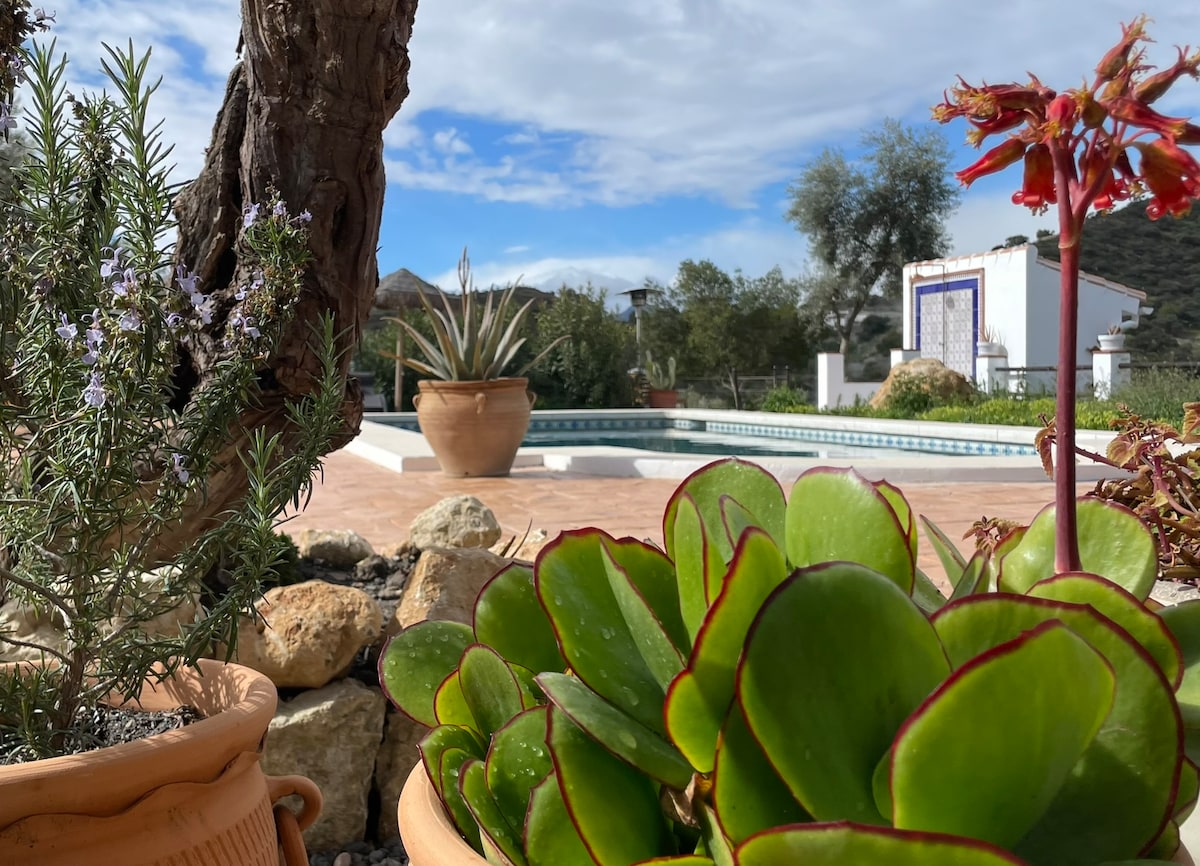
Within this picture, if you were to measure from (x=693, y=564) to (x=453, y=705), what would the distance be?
0.65 ft

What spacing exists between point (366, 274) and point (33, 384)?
0.80m

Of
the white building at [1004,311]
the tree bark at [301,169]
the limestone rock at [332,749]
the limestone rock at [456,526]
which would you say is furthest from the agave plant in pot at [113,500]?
the white building at [1004,311]

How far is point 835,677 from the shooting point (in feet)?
1.20

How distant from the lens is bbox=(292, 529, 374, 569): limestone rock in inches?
112

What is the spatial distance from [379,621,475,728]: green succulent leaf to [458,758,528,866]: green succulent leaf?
13 centimetres

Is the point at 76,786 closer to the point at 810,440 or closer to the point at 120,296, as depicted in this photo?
the point at 120,296

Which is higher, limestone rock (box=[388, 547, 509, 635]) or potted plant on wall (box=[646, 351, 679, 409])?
potted plant on wall (box=[646, 351, 679, 409])

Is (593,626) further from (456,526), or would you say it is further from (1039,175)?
(456,526)

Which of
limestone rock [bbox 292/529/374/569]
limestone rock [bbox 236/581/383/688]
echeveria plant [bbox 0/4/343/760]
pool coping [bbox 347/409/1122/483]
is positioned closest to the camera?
echeveria plant [bbox 0/4/343/760]

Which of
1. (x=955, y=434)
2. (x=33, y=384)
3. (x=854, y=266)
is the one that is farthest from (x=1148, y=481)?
(x=854, y=266)

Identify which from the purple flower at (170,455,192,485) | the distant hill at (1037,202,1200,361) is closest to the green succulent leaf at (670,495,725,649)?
the purple flower at (170,455,192,485)

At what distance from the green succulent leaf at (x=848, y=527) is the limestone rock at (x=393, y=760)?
67.3 inches

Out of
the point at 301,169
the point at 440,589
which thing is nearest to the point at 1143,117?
the point at 301,169

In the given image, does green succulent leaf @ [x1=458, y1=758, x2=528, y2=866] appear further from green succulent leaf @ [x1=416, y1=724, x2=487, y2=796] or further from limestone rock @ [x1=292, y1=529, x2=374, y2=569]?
limestone rock @ [x1=292, y1=529, x2=374, y2=569]
